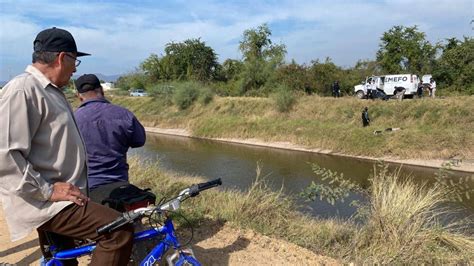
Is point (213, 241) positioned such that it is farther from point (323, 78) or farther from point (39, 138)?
point (323, 78)

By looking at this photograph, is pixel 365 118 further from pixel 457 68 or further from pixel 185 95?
pixel 185 95

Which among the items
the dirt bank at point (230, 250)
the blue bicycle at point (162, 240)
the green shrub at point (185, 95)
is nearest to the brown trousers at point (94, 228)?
the blue bicycle at point (162, 240)

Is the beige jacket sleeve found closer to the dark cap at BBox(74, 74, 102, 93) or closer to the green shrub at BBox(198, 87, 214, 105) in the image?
the dark cap at BBox(74, 74, 102, 93)

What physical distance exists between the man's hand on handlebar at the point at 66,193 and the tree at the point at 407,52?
41.0 metres

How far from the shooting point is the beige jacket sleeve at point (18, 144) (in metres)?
2.16

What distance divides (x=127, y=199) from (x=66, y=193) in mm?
750

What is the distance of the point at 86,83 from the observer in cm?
370

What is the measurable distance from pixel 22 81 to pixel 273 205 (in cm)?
428

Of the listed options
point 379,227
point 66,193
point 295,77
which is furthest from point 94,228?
point 295,77

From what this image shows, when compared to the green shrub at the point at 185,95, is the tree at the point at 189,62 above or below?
above

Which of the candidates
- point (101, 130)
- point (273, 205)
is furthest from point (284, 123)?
point (101, 130)

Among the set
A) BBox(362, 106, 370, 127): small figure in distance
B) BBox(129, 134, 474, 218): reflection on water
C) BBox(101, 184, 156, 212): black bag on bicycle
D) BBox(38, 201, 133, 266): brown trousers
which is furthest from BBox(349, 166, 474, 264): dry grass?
BBox(362, 106, 370, 127): small figure in distance

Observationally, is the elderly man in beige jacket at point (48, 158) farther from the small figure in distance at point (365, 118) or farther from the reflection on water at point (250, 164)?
the small figure in distance at point (365, 118)

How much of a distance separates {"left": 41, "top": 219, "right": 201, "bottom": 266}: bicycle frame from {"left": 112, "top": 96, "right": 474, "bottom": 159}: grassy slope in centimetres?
1976
